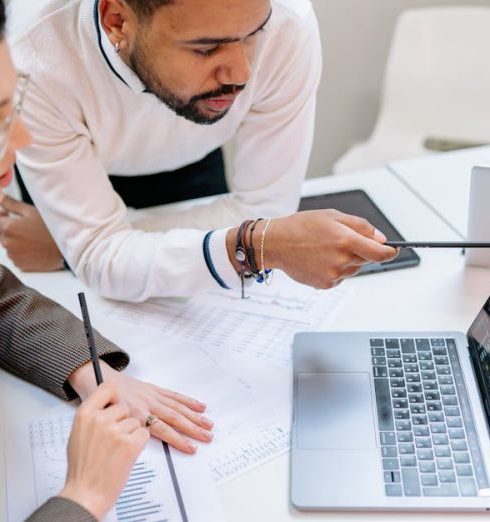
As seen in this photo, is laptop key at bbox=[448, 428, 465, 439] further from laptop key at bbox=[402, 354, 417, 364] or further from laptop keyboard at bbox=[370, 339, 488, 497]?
laptop key at bbox=[402, 354, 417, 364]

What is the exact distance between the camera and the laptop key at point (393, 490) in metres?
0.83

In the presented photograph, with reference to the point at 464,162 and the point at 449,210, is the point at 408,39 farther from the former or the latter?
the point at 449,210

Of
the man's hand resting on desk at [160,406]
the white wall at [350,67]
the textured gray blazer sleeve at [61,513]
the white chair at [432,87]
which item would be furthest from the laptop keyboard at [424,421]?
the white wall at [350,67]

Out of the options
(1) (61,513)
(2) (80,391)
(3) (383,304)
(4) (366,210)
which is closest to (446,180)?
(4) (366,210)

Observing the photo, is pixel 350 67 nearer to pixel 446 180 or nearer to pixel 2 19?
pixel 446 180

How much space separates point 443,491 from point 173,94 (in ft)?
2.23

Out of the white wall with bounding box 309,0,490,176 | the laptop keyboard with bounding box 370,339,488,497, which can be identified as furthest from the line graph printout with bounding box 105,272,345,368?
the white wall with bounding box 309,0,490,176

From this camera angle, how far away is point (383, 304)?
1.17m

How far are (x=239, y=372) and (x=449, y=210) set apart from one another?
0.58 meters

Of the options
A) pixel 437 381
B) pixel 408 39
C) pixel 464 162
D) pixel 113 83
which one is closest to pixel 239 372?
pixel 437 381

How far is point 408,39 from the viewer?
7.32 ft

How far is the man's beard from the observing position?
1.11m

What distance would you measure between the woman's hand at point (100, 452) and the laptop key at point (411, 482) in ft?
0.97

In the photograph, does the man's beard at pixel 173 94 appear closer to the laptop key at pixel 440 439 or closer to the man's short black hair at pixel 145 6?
the man's short black hair at pixel 145 6
